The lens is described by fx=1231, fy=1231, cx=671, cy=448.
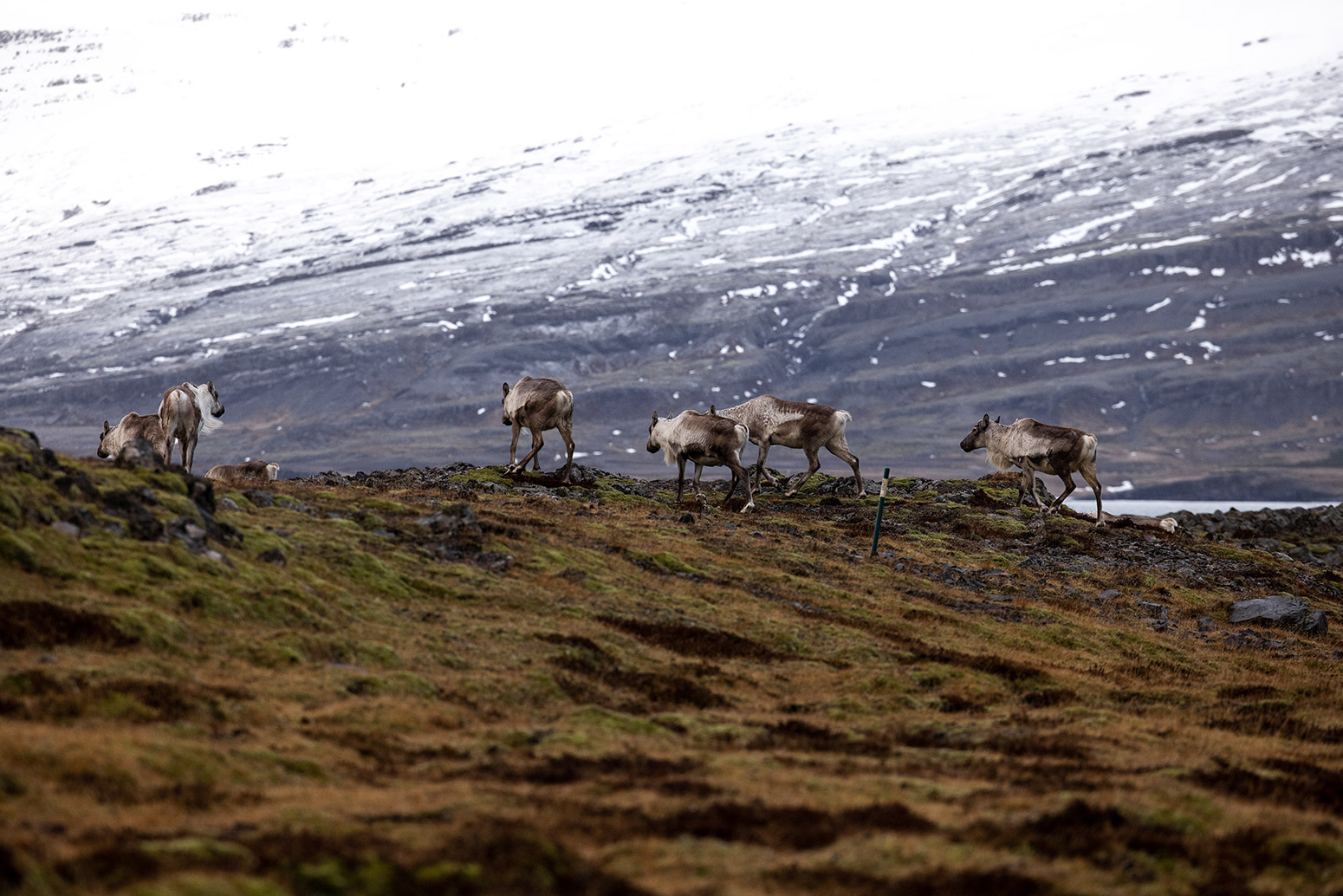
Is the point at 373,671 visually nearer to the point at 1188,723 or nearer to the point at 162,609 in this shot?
the point at 162,609

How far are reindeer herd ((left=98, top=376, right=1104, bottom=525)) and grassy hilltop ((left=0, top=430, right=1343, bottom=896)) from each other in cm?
679

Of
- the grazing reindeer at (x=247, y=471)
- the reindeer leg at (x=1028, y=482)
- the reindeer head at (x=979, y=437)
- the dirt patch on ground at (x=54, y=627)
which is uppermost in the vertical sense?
the reindeer head at (x=979, y=437)

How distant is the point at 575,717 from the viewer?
1619 centimetres

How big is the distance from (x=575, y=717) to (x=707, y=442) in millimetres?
24811

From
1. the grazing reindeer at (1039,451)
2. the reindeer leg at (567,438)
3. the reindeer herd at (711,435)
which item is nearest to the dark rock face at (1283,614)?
the reindeer herd at (711,435)

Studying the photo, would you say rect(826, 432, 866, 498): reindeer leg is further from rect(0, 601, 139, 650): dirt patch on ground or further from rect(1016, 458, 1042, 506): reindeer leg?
rect(0, 601, 139, 650): dirt patch on ground

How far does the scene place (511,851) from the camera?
31.5 ft

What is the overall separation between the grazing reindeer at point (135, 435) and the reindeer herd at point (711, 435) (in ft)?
0.14

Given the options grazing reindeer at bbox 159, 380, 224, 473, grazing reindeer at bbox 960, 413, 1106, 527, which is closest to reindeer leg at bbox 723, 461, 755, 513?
grazing reindeer at bbox 960, 413, 1106, 527

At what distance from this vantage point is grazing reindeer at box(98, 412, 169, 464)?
35.6 metres

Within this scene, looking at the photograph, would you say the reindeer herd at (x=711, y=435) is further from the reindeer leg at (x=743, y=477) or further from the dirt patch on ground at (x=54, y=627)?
the dirt patch on ground at (x=54, y=627)

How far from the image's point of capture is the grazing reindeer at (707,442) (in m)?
40.5

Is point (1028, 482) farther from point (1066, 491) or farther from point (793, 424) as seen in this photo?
point (793, 424)

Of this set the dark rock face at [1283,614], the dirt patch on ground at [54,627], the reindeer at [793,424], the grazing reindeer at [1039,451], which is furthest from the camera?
the grazing reindeer at [1039,451]
